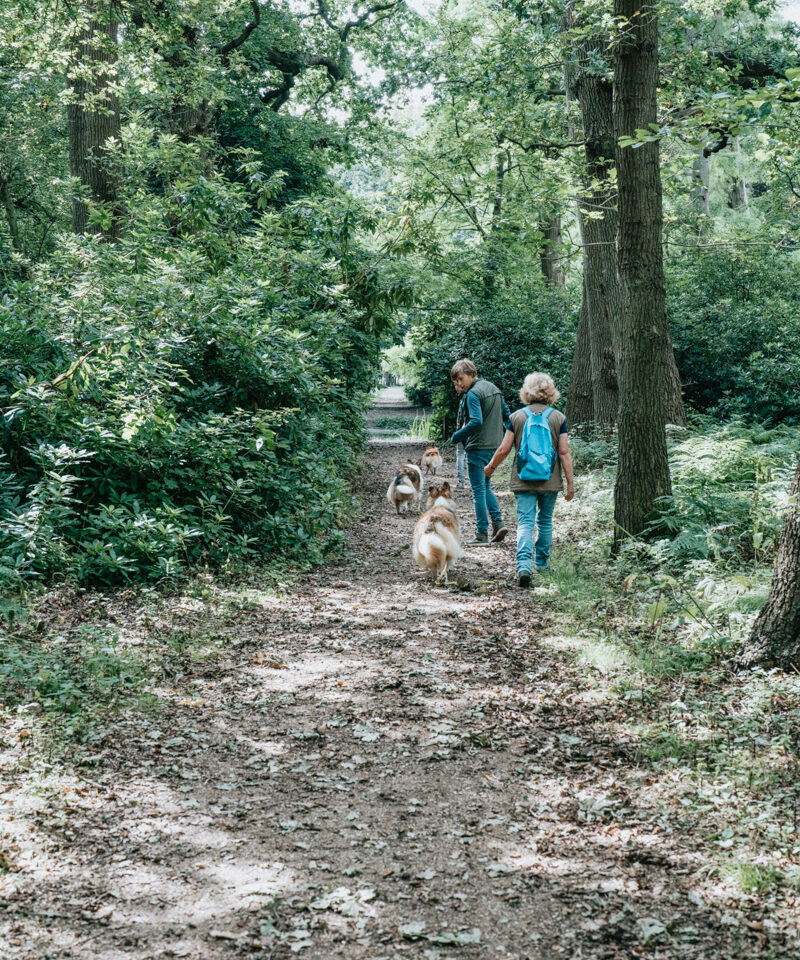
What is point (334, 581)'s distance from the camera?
8.38 metres

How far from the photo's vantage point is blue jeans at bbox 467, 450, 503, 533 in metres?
9.68

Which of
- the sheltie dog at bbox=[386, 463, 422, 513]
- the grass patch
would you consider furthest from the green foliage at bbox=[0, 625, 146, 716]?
the sheltie dog at bbox=[386, 463, 422, 513]

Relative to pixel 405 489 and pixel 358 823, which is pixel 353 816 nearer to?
pixel 358 823

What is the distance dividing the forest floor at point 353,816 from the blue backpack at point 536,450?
1782 millimetres

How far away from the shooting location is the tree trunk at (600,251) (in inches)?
488

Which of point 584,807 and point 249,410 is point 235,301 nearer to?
point 249,410

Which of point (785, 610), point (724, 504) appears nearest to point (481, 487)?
point (724, 504)

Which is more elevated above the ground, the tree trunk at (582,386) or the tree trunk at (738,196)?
the tree trunk at (738,196)

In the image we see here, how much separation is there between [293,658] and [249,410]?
390 cm

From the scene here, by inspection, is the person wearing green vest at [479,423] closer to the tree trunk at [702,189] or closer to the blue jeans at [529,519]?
the blue jeans at [529,519]

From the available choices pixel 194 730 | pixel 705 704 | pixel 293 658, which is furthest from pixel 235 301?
pixel 705 704

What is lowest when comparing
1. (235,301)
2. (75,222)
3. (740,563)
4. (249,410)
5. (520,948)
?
(520,948)

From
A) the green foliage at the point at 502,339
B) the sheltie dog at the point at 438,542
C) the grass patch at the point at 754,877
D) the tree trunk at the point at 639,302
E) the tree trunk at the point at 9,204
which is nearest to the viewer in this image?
the grass patch at the point at 754,877

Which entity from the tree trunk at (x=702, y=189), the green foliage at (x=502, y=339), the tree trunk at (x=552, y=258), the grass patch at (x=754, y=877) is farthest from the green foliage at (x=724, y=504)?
the tree trunk at (x=702, y=189)
